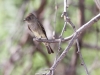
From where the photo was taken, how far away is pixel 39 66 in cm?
642

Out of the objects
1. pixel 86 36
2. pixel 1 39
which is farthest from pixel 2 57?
pixel 86 36

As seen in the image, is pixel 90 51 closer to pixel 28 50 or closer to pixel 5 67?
pixel 28 50

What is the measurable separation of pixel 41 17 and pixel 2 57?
1.04 meters

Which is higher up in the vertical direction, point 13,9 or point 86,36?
point 13,9

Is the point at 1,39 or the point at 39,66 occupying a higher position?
the point at 1,39

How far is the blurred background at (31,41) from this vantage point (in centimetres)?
616

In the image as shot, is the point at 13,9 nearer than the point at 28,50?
No

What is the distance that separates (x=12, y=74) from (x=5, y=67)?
38cm

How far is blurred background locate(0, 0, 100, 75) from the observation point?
20.2ft

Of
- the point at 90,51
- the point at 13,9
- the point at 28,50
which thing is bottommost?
the point at 90,51

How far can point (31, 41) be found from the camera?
6668 mm

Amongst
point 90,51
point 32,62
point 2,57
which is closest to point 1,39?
point 2,57

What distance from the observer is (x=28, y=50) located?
21.1 feet

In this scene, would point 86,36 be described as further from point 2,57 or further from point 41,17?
point 2,57
